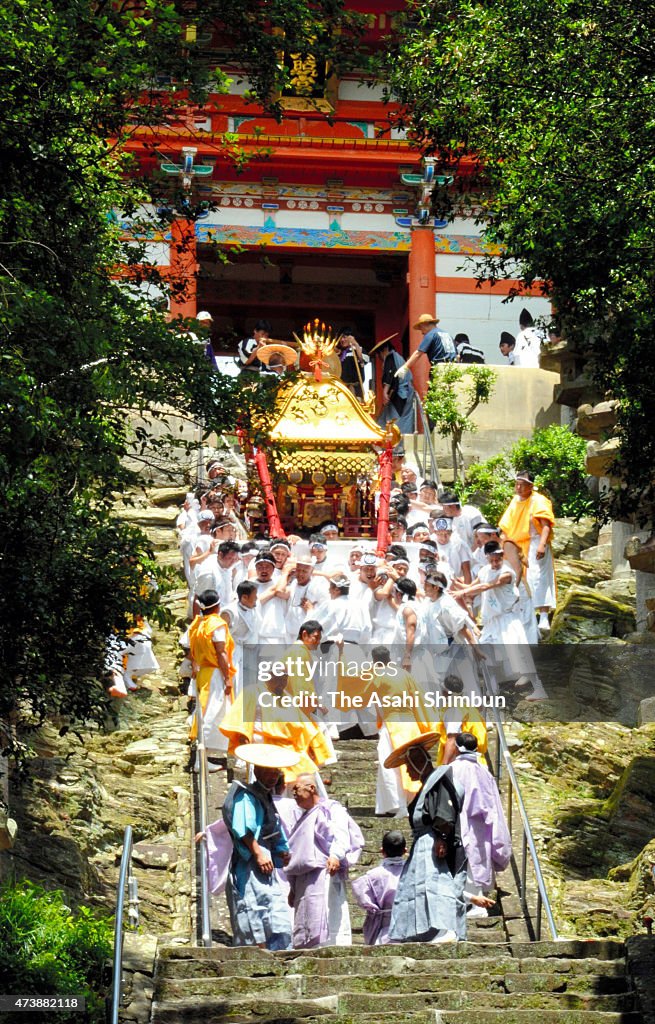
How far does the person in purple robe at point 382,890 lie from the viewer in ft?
37.7

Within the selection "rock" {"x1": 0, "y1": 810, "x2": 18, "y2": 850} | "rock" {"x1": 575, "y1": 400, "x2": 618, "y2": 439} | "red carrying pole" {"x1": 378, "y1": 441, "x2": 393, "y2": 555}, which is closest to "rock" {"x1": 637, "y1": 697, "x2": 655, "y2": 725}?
"rock" {"x1": 575, "y1": 400, "x2": 618, "y2": 439}

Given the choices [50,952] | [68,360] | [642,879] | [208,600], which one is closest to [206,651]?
[208,600]

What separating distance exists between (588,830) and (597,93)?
6.20 meters

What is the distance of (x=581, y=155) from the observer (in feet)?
42.5

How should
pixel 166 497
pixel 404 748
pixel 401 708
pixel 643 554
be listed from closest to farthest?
1. pixel 404 748
2. pixel 401 708
3. pixel 643 554
4. pixel 166 497

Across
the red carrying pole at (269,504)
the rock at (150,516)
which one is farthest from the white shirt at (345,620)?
the rock at (150,516)

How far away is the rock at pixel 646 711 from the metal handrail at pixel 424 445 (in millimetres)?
5831

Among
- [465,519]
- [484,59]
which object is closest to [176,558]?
[465,519]

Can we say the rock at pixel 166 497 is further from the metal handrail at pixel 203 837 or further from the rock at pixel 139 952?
the rock at pixel 139 952

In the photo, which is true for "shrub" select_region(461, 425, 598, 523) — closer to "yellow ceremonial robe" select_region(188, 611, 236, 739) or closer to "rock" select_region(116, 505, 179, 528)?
"rock" select_region(116, 505, 179, 528)

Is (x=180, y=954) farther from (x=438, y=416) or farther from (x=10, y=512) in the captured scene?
(x=438, y=416)

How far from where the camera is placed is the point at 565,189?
42.4 feet

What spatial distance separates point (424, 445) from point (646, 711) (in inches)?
307

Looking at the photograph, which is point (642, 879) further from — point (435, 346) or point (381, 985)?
point (435, 346)
